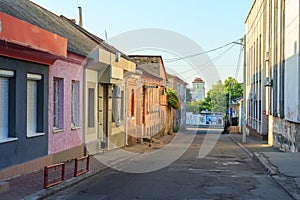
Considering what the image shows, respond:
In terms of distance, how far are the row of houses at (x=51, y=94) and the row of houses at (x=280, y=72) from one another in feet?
25.3

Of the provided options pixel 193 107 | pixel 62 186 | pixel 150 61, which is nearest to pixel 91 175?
pixel 62 186

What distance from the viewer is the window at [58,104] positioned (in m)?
15.7

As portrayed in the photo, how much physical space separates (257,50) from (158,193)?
28.8 meters

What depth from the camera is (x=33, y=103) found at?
1389 centimetres

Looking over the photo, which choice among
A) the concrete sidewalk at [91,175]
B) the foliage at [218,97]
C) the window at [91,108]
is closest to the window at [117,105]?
the window at [91,108]

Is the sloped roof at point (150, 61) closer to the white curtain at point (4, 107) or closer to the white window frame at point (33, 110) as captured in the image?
the white window frame at point (33, 110)

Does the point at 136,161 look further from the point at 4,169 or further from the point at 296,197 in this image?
the point at 296,197

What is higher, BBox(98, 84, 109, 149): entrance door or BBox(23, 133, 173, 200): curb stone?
BBox(98, 84, 109, 149): entrance door

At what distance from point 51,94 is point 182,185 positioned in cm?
535

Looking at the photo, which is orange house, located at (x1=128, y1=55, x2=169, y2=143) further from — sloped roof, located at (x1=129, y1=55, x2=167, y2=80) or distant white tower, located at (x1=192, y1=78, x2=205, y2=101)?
distant white tower, located at (x1=192, y1=78, x2=205, y2=101)

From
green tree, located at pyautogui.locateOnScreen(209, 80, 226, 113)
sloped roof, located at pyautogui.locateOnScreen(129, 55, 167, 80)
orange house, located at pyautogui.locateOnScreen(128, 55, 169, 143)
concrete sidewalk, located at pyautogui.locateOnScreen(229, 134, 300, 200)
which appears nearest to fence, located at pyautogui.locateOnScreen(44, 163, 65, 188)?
concrete sidewalk, located at pyautogui.locateOnScreen(229, 134, 300, 200)

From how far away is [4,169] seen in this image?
1146cm

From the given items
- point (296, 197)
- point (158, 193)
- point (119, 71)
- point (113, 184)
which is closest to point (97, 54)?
point (119, 71)

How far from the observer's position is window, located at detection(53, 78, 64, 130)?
15656mm
